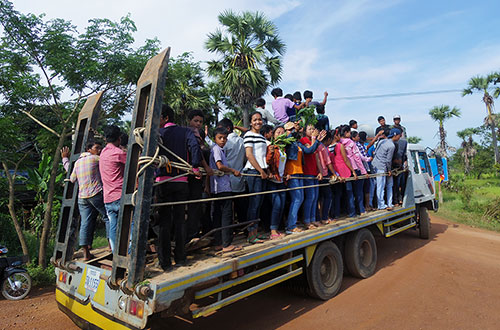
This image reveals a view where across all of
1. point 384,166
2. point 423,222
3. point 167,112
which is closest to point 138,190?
point 167,112

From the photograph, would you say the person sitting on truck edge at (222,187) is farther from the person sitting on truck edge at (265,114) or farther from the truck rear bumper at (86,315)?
the person sitting on truck edge at (265,114)

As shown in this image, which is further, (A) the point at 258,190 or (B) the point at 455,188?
(B) the point at 455,188

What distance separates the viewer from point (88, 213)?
378cm

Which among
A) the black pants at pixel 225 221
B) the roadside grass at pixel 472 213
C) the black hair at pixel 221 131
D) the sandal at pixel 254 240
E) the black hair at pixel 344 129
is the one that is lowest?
the roadside grass at pixel 472 213

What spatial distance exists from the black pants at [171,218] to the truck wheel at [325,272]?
1934 mm

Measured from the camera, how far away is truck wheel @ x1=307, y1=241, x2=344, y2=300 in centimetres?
420

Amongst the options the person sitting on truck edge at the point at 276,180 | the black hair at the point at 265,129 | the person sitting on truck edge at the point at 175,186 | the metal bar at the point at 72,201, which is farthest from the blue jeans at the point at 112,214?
the black hair at the point at 265,129

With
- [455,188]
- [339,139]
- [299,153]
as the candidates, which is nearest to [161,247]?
[299,153]

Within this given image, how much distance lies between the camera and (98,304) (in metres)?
2.90

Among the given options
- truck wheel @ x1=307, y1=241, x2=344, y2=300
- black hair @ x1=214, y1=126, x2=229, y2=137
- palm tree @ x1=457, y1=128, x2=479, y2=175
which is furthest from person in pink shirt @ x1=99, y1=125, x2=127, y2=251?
palm tree @ x1=457, y1=128, x2=479, y2=175

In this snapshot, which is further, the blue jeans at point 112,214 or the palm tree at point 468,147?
the palm tree at point 468,147

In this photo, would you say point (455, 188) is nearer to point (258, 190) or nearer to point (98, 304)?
point (258, 190)

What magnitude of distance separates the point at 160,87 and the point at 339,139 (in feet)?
13.3

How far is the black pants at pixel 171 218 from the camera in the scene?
2.92 meters
